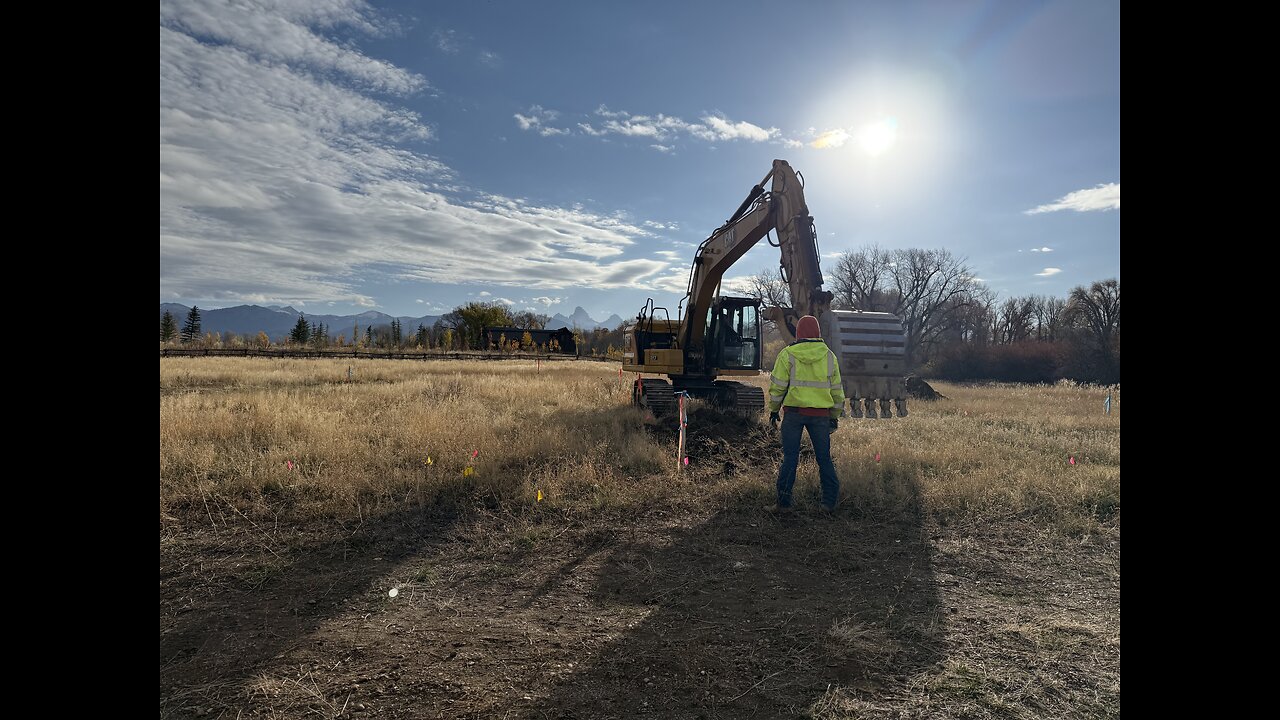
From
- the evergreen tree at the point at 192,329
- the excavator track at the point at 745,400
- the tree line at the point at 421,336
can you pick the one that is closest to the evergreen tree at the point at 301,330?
the tree line at the point at 421,336

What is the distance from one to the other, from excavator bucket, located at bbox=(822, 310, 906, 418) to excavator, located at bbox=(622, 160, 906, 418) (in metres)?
0.02

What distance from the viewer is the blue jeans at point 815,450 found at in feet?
22.1

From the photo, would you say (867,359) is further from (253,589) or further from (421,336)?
(421,336)

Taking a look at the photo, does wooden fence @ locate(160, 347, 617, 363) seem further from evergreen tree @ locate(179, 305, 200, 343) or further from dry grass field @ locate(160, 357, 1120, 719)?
dry grass field @ locate(160, 357, 1120, 719)

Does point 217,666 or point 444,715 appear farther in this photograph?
point 217,666

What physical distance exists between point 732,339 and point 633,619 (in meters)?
9.72

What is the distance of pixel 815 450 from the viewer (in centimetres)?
673

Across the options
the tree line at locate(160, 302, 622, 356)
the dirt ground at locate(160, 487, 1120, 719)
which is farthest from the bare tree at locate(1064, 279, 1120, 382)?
the dirt ground at locate(160, 487, 1120, 719)

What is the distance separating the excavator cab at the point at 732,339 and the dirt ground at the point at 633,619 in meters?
7.15

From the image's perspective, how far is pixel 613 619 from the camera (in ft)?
13.7
